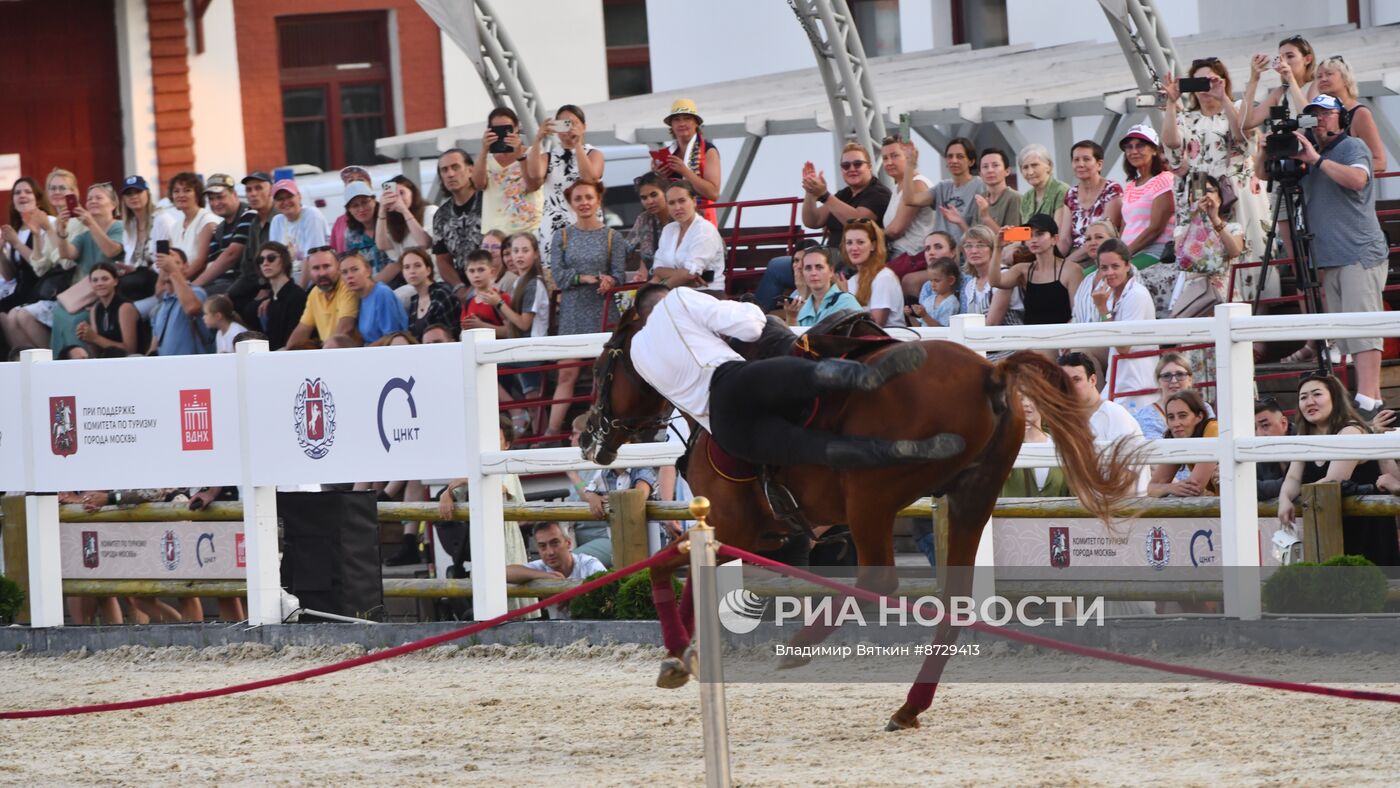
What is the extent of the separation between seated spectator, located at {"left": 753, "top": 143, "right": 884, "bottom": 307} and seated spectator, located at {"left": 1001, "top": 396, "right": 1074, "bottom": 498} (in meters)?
3.00

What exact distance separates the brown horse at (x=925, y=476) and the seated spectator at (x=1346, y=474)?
187 cm

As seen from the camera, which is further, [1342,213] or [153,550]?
[153,550]

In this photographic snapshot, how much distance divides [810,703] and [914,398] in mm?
1738

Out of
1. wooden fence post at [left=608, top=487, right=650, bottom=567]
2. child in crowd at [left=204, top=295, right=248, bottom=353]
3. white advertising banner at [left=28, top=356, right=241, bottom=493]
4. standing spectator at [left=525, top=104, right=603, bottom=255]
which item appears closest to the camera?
wooden fence post at [left=608, top=487, right=650, bottom=567]

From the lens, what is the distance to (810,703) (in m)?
8.41

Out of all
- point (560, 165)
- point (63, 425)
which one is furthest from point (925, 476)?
point (560, 165)

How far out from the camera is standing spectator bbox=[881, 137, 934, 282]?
12422mm

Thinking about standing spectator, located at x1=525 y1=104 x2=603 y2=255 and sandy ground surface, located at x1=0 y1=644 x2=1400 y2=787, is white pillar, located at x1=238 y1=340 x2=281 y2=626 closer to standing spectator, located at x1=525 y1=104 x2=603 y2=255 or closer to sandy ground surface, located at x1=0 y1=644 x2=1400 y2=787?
sandy ground surface, located at x1=0 y1=644 x2=1400 y2=787

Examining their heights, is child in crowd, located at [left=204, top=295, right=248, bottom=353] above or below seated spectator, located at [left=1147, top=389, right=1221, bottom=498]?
above

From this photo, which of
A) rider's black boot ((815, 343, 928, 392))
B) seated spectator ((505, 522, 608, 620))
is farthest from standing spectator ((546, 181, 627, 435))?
rider's black boot ((815, 343, 928, 392))

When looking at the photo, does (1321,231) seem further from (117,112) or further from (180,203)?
(117,112)

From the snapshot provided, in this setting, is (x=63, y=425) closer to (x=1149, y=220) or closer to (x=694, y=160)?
(x=694, y=160)

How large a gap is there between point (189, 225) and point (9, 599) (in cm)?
447

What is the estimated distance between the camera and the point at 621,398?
8.21m
